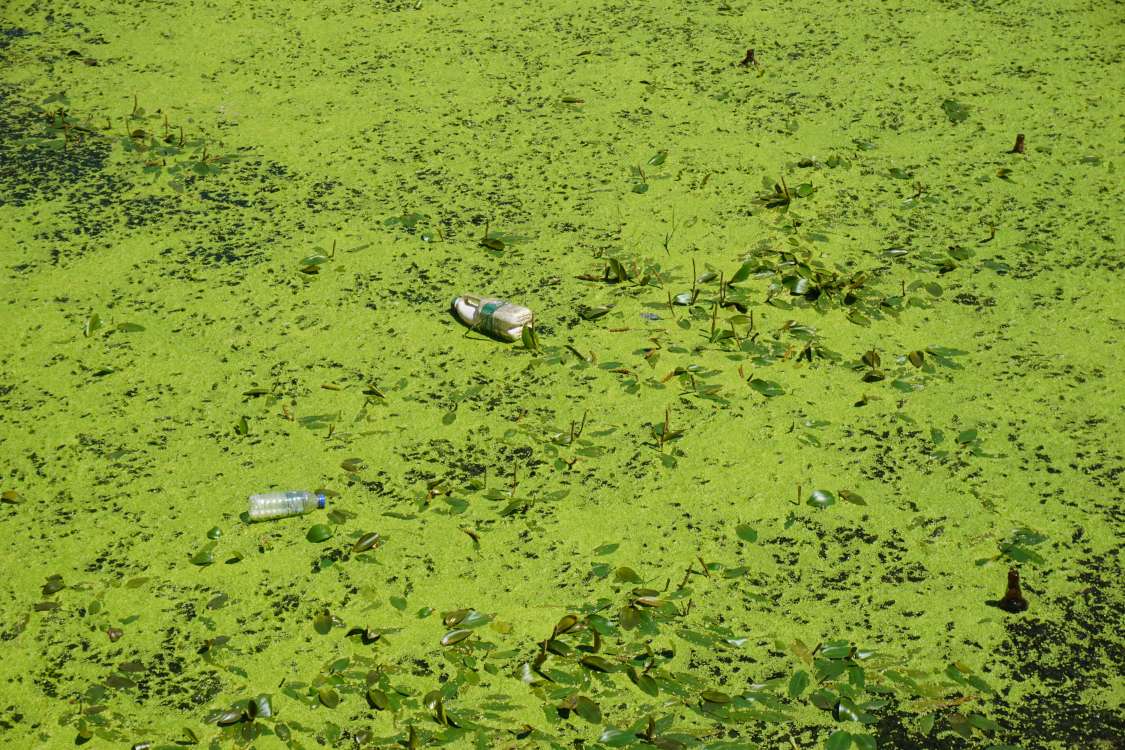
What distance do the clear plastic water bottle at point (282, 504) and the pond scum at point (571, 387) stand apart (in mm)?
33

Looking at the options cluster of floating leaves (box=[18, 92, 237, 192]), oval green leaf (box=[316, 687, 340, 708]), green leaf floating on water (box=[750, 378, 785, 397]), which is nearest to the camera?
oval green leaf (box=[316, 687, 340, 708])

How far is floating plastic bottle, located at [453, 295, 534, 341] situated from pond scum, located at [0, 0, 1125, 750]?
4 centimetres

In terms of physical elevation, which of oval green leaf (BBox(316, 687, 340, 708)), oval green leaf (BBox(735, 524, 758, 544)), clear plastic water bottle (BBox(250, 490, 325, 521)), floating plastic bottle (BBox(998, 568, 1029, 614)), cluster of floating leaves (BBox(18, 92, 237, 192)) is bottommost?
oval green leaf (BBox(316, 687, 340, 708))

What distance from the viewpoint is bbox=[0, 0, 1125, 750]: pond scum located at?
1.33m

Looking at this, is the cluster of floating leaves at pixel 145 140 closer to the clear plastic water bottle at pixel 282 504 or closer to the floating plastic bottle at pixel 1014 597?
the clear plastic water bottle at pixel 282 504

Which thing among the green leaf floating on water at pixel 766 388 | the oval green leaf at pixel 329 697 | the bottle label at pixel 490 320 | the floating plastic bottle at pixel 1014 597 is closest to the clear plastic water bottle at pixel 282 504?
the oval green leaf at pixel 329 697

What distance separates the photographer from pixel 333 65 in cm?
286

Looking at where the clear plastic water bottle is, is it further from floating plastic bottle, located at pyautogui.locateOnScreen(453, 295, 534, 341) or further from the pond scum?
floating plastic bottle, located at pyautogui.locateOnScreen(453, 295, 534, 341)

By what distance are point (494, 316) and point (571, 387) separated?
0.24 meters

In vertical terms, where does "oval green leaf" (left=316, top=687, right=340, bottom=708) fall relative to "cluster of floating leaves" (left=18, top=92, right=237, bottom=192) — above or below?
below

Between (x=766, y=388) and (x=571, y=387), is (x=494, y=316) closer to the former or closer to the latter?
(x=571, y=387)

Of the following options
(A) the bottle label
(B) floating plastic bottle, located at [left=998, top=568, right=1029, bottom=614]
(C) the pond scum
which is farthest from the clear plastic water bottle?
(B) floating plastic bottle, located at [left=998, top=568, right=1029, bottom=614]

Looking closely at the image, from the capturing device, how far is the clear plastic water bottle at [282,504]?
1.58 metres

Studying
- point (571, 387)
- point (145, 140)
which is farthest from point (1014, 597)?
point (145, 140)
